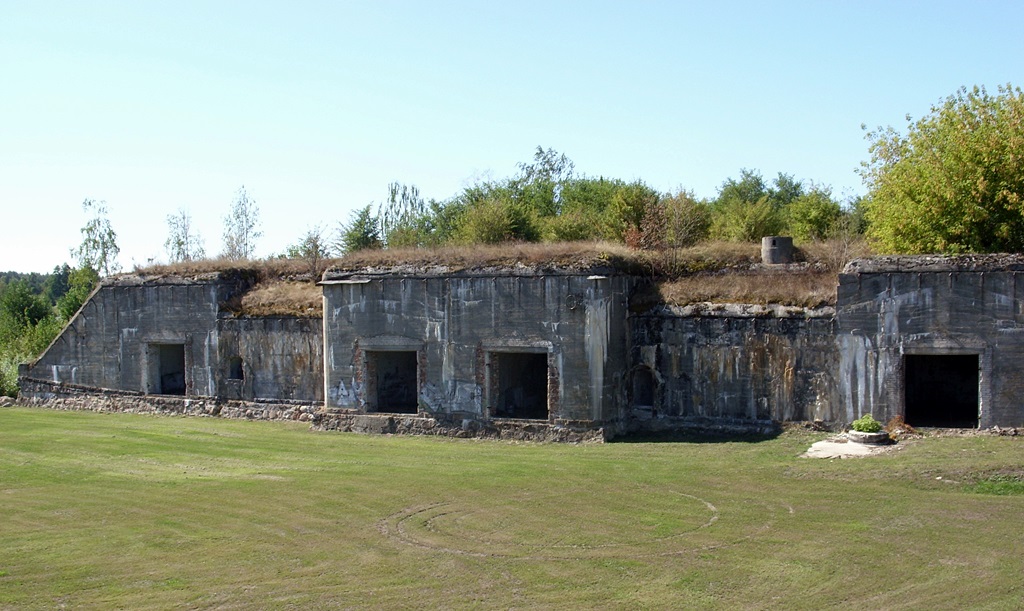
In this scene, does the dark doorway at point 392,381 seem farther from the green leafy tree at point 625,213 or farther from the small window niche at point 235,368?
the green leafy tree at point 625,213

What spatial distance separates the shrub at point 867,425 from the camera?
698 inches

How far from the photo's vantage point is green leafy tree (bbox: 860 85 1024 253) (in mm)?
20422

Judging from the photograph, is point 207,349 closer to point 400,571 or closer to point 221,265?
point 221,265

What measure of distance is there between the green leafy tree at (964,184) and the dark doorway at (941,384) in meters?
2.78

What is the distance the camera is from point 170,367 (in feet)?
94.4

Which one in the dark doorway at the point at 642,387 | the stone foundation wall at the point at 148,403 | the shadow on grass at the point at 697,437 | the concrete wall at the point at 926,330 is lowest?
the shadow on grass at the point at 697,437

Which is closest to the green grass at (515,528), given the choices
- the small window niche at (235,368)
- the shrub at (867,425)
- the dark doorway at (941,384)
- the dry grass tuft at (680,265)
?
the shrub at (867,425)

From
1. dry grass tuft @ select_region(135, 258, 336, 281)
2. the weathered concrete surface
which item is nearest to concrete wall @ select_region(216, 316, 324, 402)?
the weathered concrete surface

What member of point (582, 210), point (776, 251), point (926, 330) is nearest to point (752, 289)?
point (776, 251)

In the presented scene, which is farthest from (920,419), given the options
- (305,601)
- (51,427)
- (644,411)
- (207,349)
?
(51,427)

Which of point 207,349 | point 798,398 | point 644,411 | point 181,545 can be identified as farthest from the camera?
point 207,349

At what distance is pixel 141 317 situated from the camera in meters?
26.9

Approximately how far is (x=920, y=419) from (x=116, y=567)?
16213mm

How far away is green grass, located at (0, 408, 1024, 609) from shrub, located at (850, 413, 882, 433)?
69 cm
